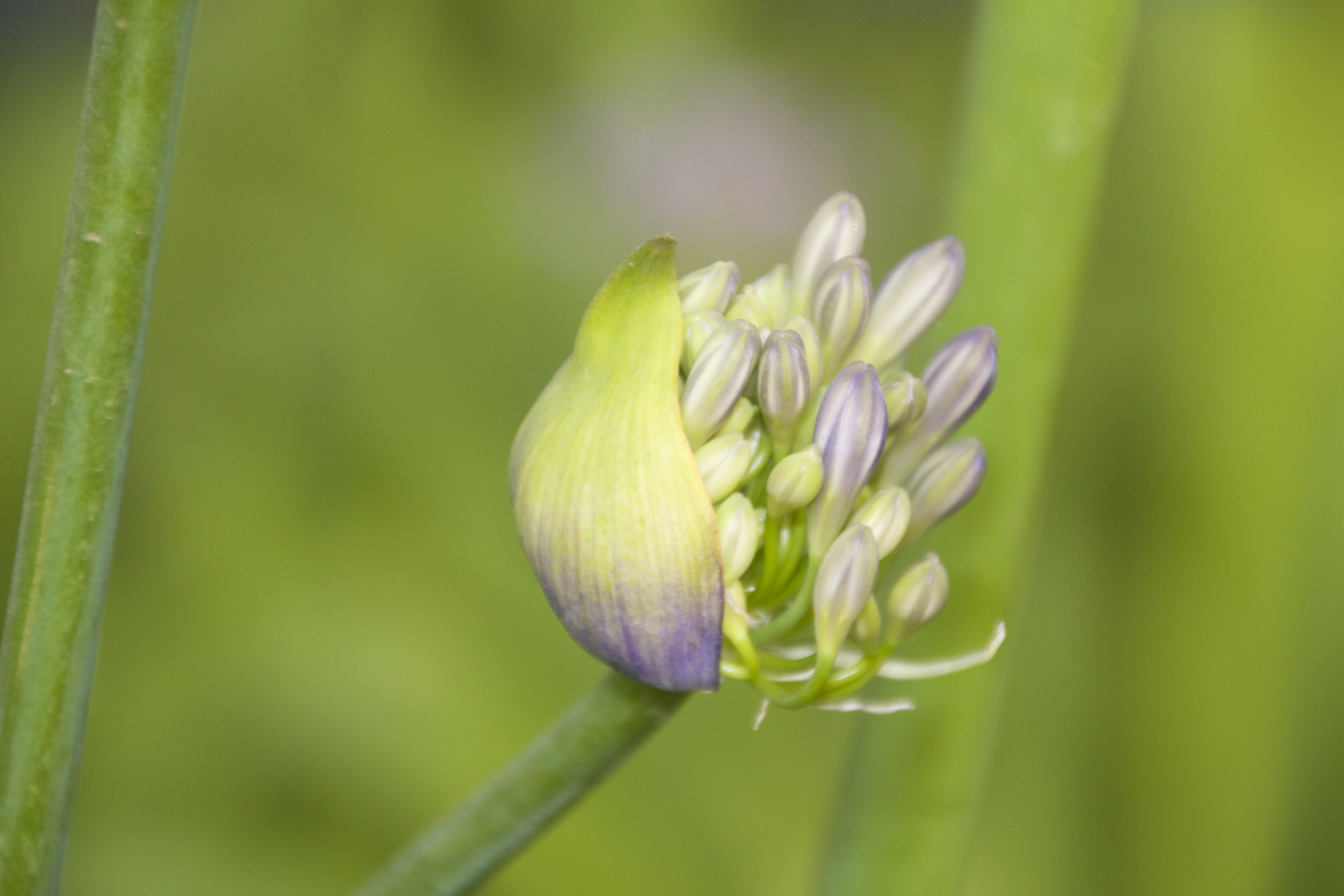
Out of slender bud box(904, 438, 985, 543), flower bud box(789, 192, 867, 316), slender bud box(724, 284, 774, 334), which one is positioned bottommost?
slender bud box(904, 438, 985, 543)

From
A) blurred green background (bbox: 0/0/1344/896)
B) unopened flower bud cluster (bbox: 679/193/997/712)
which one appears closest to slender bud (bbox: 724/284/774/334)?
unopened flower bud cluster (bbox: 679/193/997/712)

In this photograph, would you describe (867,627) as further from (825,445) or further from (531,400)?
(531,400)

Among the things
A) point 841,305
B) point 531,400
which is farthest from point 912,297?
point 531,400

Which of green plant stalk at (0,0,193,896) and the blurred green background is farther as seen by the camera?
the blurred green background

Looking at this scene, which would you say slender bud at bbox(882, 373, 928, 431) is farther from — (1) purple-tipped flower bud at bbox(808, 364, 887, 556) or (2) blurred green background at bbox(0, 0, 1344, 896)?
(2) blurred green background at bbox(0, 0, 1344, 896)

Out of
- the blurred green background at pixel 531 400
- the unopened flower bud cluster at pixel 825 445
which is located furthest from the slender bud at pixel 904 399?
the blurred green background at pixel 531 400

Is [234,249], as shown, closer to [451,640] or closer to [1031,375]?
[451,640]
